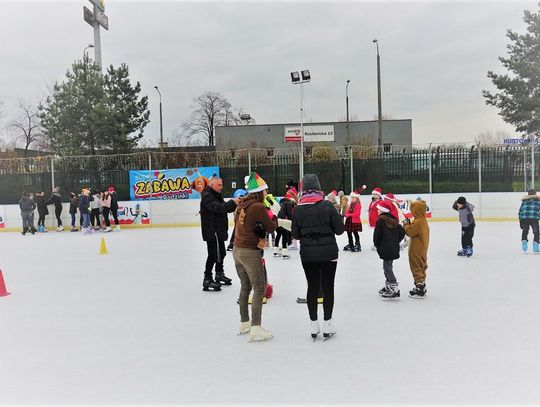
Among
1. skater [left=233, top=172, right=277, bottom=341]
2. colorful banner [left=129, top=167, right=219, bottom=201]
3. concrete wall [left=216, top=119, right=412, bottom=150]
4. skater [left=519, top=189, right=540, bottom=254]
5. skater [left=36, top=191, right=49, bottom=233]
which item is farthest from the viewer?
concrete wall [left=216, top=119, right=412, bottom=150]

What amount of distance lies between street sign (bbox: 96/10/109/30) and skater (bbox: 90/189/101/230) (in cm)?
1866

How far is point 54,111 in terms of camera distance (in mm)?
24516

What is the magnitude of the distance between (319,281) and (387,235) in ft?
6.17

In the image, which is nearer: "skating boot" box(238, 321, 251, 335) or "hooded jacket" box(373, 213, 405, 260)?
"skating boot" box(238, 321, 251, 335)

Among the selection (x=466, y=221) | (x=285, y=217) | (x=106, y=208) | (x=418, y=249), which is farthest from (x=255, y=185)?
(x=106, y=208)

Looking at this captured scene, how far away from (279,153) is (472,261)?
11.5 metres

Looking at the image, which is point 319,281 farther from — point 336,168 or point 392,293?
point 336,168

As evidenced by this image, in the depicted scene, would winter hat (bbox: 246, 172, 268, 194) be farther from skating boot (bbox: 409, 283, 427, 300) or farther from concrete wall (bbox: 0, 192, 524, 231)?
concrete wall (bbox: 0, 192, 524, 231)

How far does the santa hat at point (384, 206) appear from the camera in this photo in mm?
6042

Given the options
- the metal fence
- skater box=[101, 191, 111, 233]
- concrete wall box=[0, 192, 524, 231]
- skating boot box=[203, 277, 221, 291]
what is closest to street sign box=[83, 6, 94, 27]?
the metal fence

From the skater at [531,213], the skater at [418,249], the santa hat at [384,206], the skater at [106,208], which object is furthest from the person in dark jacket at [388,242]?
the skater at [106,208]

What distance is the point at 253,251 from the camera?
4.57 meters

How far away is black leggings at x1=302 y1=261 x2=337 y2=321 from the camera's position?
4.39m

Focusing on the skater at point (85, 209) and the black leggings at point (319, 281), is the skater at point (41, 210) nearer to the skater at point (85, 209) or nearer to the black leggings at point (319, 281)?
the skater at point (85, 209)
